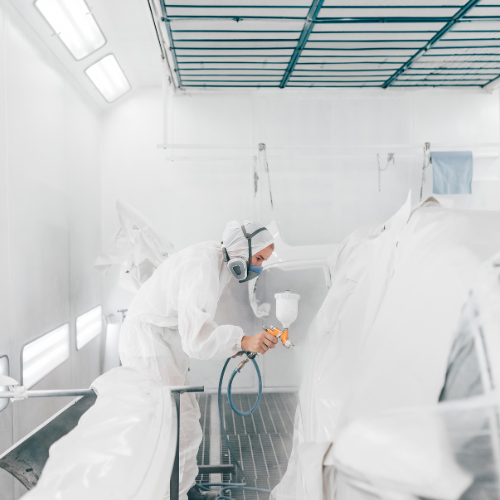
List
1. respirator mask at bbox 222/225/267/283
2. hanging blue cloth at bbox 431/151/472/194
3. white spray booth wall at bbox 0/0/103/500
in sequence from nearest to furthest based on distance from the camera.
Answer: white spray booth wall at bbox 0/0/103/500 < respirator mask at bbox 222/225/267/283 < hanging blue cloth at bbox 431/151/472/194

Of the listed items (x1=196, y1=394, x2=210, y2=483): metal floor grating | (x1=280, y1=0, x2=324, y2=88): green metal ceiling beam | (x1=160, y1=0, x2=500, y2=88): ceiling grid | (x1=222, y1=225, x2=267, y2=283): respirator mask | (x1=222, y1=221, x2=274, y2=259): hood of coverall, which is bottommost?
(x1=196, y1=394, x2=210, y2=483): metal floor grating

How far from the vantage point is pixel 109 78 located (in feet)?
9.90

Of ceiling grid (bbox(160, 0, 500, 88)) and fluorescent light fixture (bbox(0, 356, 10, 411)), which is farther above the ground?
ceiling grid (bbox(160, 0, 500, 88))

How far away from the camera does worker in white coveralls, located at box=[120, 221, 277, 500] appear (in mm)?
1548

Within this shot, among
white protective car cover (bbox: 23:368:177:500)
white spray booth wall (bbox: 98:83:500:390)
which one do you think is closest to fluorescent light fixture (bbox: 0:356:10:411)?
white protective car cover (bbox: 23:368:177:500)

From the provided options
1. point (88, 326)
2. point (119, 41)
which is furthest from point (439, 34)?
point (88, 326)

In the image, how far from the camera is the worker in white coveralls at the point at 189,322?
1.55 meters

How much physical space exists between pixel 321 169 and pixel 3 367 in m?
2.73

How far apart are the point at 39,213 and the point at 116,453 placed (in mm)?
1835

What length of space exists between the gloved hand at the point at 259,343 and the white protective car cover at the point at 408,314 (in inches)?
10.9

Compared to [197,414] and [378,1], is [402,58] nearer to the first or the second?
[378,1]

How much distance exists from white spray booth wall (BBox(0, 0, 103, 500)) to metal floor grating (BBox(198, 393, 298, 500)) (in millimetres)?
1073

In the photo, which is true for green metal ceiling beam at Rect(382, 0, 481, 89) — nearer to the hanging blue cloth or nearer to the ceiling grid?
the ceiling grid

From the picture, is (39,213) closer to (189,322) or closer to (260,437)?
(189,322)
